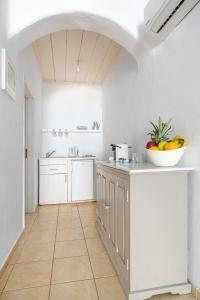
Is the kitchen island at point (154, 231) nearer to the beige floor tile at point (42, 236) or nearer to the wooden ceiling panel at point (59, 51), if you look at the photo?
the beige floor tile at point (42, 236)

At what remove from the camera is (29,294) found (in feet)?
4.42

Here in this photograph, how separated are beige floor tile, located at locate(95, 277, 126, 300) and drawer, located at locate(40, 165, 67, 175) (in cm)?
239

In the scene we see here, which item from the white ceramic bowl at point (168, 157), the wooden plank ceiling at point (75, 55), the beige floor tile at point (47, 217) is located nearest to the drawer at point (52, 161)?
the beige floor tile at point (47, 217)

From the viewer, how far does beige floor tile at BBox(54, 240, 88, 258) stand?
1875 mm

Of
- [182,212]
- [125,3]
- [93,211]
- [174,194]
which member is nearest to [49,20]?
[125,3]

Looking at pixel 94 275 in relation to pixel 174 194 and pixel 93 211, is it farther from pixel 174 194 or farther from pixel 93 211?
pixel 93 211

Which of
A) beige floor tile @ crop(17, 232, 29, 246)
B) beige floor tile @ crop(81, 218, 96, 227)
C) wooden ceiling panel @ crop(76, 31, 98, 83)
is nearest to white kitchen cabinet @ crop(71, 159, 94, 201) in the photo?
beige floor tile @ crop(81, 218, 96, 227)

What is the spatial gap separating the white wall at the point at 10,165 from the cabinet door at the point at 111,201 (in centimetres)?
94

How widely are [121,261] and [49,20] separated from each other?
7.21ft

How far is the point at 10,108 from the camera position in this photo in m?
1.81

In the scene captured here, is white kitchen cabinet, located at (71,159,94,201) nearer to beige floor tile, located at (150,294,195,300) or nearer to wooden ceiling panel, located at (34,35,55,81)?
wooden ceiling panel, located at (34,35,55,81)

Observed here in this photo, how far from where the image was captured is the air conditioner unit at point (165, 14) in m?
1.33

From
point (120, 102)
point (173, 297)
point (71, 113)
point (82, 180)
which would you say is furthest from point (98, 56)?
point (173, 297)

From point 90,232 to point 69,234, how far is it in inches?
10.3
